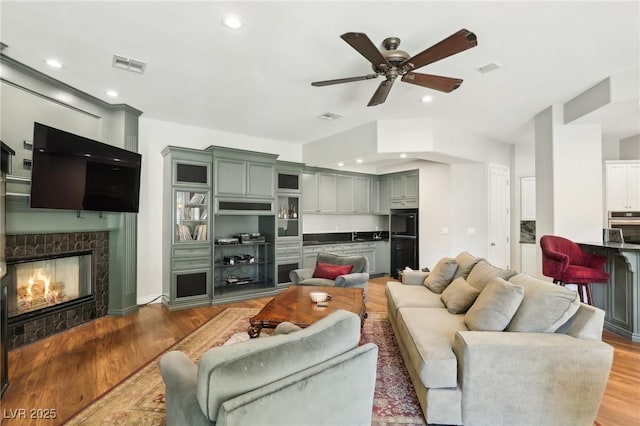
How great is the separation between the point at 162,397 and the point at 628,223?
7098mm

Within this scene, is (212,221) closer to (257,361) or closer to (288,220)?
(288,220)

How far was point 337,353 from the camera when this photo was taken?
138 cm

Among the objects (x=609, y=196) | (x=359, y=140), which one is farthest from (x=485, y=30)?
(x=609, y=196)

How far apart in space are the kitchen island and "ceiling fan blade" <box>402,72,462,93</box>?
2.61 metres

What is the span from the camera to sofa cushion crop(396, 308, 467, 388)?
1849 millimetres

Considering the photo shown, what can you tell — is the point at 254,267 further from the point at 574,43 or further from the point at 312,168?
the point at 574,43

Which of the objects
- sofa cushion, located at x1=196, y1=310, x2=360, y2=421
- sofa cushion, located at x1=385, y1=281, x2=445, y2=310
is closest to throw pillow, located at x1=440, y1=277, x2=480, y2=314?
sofa cushion, located at x1=385, y1=281, x2=445, y2=310

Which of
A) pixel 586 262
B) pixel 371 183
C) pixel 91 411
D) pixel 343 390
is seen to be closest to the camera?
pixel 343 390

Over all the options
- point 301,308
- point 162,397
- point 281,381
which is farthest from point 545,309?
point 162,397

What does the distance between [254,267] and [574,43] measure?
5227 mm

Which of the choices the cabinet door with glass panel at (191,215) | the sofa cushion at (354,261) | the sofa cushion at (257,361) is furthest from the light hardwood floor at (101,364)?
the sofa cushion at (354,261)

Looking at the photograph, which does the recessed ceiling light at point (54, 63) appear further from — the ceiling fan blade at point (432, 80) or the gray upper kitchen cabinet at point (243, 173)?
the ceiling fan blade at point (432, 80)

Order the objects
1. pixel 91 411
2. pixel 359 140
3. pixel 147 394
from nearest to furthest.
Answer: pixel 91 411, pixel 147 394, pixel 359 140

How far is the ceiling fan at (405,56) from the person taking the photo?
196cm
